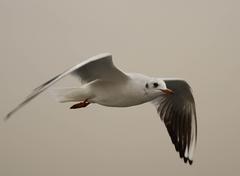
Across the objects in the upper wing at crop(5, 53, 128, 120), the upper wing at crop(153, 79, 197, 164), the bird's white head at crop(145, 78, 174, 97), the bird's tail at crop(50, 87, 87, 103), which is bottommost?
the upper wing at crop(153, 79, 197, 164)

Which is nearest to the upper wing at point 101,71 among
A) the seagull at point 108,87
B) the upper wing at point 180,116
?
the seagull at point 108,87

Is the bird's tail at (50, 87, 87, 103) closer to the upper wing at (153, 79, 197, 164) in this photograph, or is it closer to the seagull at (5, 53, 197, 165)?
the seagull at (5, 53, 197, 165)

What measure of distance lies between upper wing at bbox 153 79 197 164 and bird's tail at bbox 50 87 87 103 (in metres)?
0.30

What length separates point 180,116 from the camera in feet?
3.58

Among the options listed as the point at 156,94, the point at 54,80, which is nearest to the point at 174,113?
the point at 156,94

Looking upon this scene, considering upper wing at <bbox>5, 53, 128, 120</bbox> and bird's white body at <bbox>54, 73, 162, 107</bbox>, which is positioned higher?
upper wing at <bbox>5, 53, 128, 120</bbox>

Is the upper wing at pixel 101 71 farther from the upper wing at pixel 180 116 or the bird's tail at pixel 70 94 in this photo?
the upper wing at pixel 180 116

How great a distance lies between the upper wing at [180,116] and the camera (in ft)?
3.50

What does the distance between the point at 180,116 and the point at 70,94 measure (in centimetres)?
35

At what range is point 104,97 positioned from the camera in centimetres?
81

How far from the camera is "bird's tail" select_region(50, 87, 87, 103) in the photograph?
32.6 inches

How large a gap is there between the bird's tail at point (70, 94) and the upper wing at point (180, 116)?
0.30m

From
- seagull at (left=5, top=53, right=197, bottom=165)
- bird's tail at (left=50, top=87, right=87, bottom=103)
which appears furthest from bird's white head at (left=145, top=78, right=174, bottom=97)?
bird's tail at (left=50, top=87, right=87, bottom=103)

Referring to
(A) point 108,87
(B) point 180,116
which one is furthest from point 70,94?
(B) point 180,116
